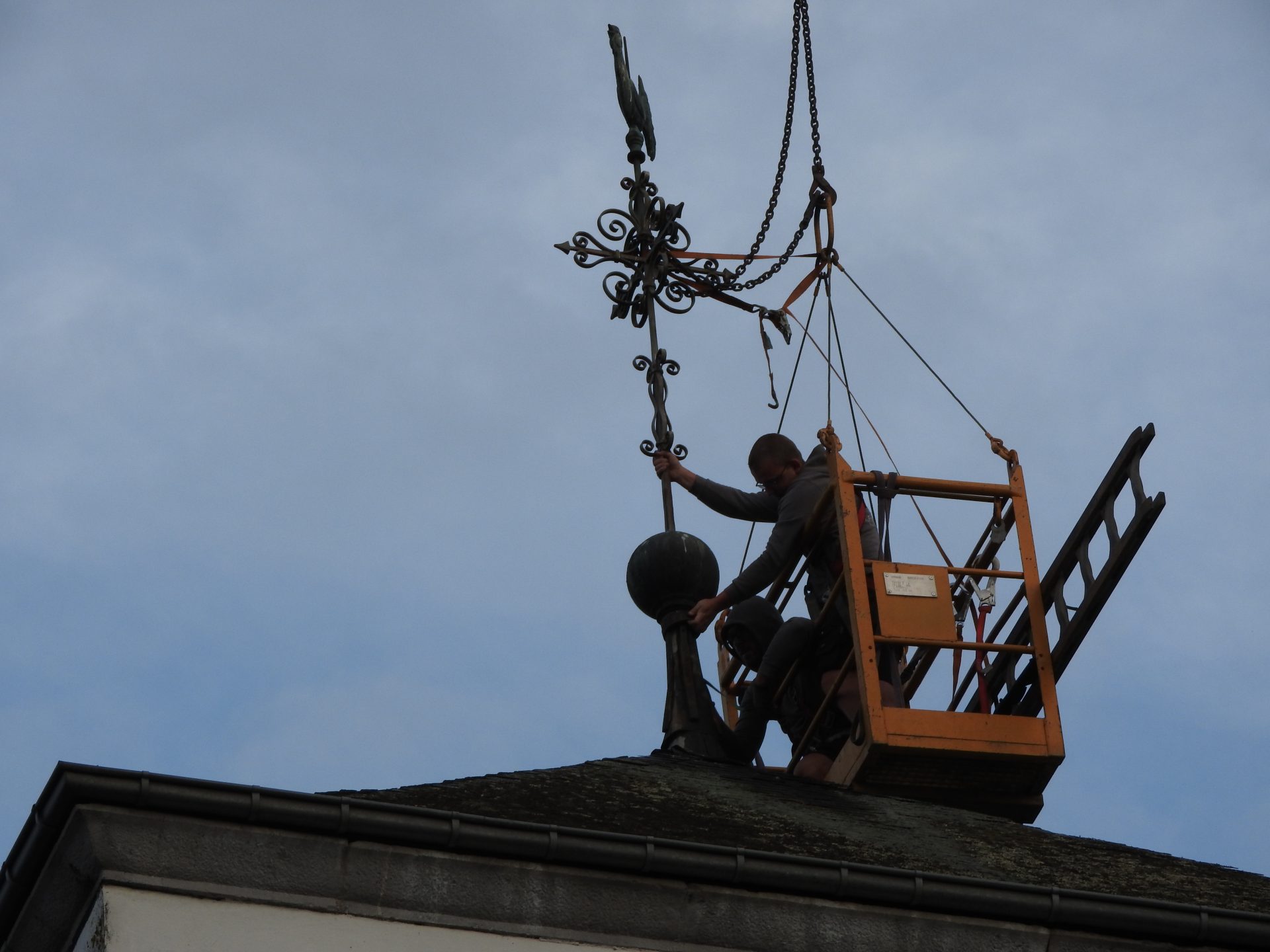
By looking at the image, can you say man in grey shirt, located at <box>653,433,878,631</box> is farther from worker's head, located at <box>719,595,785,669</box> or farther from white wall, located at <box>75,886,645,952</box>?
white wall, located at <box>75,886,645,952</box>

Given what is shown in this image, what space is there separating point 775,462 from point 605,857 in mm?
5590

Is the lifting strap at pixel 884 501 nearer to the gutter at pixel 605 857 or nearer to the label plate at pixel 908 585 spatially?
the label plate at pixel 908 585

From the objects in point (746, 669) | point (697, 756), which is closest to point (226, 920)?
point (697, 756)

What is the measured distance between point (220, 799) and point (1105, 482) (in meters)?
6.73

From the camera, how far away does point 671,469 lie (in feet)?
45.8

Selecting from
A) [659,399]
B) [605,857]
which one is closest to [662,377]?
[659,399]

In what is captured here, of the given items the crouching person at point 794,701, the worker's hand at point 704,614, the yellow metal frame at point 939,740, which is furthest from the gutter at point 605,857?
the worker's hand at point 704,614

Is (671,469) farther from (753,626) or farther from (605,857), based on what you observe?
(605,857)

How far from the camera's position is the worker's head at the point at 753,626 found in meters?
13.9

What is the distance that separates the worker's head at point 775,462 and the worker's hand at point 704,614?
89 centimetres

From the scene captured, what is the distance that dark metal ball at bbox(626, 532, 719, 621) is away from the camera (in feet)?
43.4

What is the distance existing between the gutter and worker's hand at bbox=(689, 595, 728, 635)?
444cm

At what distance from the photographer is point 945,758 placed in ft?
39.5

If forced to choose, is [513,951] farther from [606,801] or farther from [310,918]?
[606,801]
